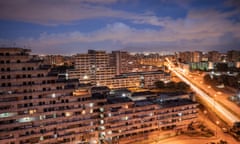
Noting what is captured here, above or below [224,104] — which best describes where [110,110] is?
above

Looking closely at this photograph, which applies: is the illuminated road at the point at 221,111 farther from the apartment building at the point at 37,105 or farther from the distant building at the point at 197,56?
the distant building at the point at 197,56

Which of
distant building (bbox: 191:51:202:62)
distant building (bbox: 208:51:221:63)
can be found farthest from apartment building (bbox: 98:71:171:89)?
distant building (bbox: 208:51:221:63)

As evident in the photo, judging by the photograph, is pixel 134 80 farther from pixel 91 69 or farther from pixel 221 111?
pixel 221 111

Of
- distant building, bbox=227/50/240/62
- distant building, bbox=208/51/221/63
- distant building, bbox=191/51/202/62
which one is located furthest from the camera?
distant building, bbox=191/51/202/62

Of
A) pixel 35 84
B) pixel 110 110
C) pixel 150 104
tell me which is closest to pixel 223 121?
Answer: pixel 150 104

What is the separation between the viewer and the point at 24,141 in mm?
30500

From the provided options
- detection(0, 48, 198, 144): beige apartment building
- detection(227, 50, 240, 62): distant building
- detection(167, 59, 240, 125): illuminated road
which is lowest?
detection(167, 59, 240, 125): illuminated road

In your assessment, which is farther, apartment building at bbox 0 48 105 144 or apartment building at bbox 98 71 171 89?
apartment building at bbox 98 71 171 89

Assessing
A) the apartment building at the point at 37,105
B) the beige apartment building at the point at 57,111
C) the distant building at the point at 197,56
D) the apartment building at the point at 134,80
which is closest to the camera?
the apartment building at the point at 37,105

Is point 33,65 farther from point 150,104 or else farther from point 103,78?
point 103,78

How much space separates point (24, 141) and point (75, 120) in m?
7.63

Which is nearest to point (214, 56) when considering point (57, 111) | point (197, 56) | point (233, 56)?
point (197, 56)

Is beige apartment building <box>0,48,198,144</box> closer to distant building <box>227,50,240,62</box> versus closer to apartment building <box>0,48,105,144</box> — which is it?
apartment building <box>0,48,105,144</box>

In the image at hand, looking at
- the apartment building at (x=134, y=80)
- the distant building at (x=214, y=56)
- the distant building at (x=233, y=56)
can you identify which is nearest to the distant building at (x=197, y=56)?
the distant building at (x=214, y=56)
